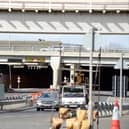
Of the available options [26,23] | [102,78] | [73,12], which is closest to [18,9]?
[26,23]

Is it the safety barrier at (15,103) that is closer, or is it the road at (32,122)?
the road at (32,122)

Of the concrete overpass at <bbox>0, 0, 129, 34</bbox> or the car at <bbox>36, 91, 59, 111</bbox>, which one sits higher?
the concrete overpass at <bbox>0, 0, 129, 34</bbox>

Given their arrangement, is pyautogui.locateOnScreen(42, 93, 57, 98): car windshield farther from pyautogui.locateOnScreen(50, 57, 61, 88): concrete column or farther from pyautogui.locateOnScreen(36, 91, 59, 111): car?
pyautogui.locateOnScreen(50, 57, 61, 88): concrete column

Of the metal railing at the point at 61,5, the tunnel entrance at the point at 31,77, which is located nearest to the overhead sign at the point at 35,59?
the tunnel entrance at the point at 31,77

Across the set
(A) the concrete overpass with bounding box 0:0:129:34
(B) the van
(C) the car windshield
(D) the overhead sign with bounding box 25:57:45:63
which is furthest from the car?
(D) the overhead sign with bounding box 25:57:45:63

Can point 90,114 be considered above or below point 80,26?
below

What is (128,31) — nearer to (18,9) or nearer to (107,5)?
(107,5)

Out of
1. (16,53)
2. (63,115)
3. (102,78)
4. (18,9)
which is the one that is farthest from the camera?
(102,78)

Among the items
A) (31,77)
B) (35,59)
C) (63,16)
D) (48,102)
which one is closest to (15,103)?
(48,102)

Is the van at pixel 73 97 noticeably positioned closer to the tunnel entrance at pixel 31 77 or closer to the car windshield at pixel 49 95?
the car windshield at pixel 49 95

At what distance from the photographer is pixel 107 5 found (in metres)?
32.6

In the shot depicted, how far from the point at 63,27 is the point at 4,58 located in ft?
154

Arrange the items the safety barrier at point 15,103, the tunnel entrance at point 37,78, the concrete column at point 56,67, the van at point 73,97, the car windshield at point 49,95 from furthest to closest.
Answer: the tunnel entrance at point 37,78, the concrete column at point 56,67, the safety barrier at point 15,103, the car windshield at point 49,95, the van at point 73,97

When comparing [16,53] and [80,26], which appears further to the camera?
[16,53]
